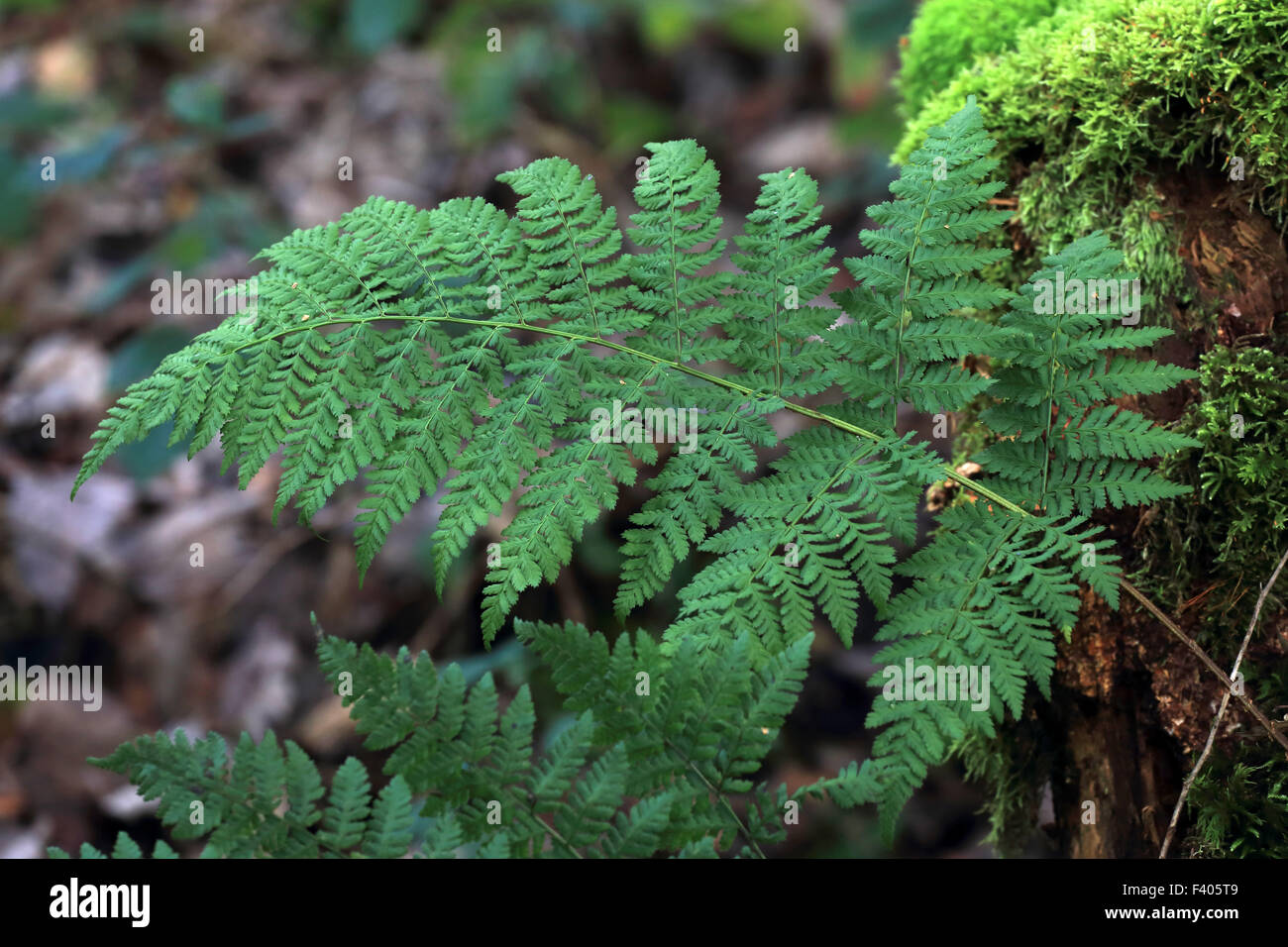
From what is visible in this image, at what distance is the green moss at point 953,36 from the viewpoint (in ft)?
7.98

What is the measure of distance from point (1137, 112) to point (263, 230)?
3489 mm

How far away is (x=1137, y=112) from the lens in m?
1.93

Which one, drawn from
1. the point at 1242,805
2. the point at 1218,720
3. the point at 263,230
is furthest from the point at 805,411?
the point at 263,230

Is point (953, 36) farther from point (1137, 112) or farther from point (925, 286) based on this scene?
point (925, 286)

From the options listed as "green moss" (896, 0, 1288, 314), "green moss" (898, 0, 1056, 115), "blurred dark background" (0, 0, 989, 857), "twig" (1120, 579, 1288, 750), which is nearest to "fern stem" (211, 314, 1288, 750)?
"twig" (1120, 579, 1288, 750)

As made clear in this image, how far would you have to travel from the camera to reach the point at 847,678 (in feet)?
12.2

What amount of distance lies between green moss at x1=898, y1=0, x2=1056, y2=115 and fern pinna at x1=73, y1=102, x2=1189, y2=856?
0.84 m

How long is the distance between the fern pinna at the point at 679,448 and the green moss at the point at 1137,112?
337mm

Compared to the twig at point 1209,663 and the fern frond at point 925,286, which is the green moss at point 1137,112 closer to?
the fern frond at point 925,286

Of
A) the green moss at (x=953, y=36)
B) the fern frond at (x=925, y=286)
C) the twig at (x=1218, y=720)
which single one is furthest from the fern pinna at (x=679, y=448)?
the green moss at (x=953, y=36)

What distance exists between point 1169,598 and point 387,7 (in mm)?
4859

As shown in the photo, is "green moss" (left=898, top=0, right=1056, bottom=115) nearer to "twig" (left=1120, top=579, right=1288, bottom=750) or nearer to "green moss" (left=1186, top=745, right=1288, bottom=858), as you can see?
"twig" (left=1120, top=579, right=1288, bottom=750)
